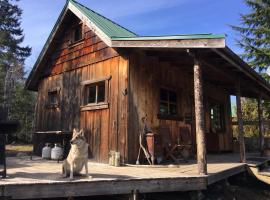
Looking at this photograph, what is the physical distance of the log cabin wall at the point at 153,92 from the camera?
785 cm

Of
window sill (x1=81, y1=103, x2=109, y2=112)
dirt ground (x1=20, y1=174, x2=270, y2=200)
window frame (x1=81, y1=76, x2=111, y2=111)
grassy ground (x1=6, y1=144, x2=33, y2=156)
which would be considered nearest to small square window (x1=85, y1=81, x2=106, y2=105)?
window frame (x1=81, y1=76, x2=111, y2=111)

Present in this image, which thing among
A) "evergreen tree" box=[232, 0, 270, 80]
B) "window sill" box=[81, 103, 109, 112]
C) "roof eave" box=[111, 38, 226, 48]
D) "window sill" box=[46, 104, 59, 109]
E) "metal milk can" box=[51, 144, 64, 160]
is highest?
"evergreen tree" box=[232, 0, 270, 80]

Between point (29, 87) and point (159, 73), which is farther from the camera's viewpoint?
point (29, 87)

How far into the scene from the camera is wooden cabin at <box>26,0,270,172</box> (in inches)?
276

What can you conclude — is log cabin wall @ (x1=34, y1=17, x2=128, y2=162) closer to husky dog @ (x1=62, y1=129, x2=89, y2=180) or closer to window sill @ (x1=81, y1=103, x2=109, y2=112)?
window sill @ (x1=81, y1=103, x2=109, y2=112)

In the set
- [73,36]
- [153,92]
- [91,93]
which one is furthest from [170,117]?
[73,36]

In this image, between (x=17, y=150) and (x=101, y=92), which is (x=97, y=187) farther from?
(x=17, y=150)

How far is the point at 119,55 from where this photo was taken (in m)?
8.14

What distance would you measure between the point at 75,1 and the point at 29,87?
173 inches

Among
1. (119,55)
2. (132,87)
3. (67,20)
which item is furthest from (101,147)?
(67,20)

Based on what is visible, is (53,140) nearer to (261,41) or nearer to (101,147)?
(101,147)

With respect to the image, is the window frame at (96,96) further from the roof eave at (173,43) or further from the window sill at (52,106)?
the window sill at (52,106)

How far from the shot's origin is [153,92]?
8.59 m

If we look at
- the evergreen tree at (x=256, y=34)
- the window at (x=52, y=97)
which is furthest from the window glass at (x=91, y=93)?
the evergreen tree at (x=256, y=34)
